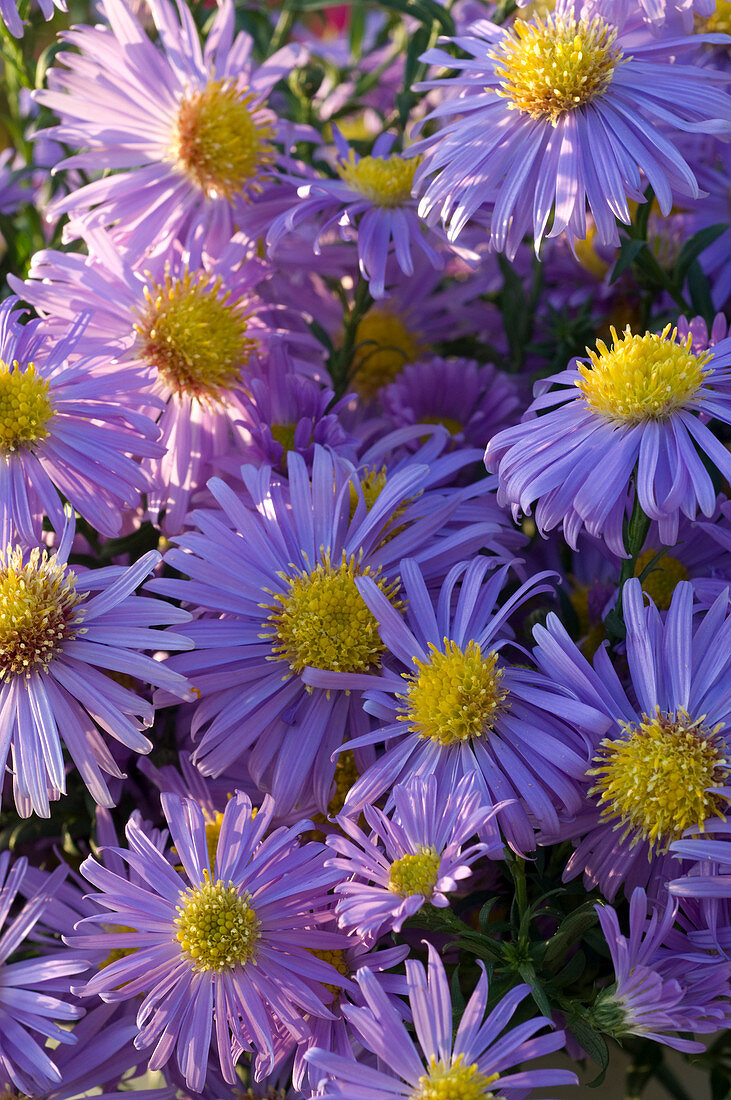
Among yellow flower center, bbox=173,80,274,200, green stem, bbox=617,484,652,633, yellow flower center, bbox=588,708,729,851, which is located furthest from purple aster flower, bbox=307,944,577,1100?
yellow flower center, bbox=173,80,274,200

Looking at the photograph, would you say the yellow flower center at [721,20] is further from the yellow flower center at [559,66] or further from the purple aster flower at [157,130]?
the purple aster flower at [157,130]

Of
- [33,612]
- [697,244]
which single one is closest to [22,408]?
[33,612]

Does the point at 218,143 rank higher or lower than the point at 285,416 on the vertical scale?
higher

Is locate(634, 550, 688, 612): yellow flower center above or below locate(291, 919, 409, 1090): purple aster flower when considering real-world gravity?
above

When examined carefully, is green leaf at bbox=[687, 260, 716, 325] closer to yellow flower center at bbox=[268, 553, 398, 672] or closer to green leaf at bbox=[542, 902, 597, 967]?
yellow flower center at bbox=[268, 553, 398, 672]

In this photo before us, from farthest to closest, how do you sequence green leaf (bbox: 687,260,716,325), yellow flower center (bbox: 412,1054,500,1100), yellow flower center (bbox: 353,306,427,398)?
yellow flower center (bbox: 353,306,427,398), green leaf (bbox: 687,260,716,325), yellow flower center (bbox: 412,1054,500,1100)

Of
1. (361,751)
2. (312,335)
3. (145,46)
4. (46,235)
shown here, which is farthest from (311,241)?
(361,751)

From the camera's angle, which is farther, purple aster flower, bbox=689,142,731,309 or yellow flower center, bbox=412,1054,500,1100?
purple aster flower, bbox=689,142,731,309

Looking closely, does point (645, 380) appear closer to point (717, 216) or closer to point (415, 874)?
point (415, 874)
